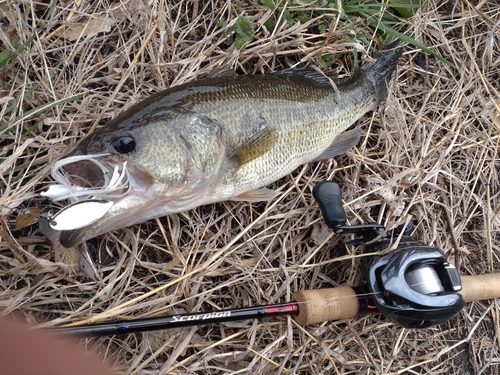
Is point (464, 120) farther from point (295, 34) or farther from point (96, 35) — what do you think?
point (96, 35)

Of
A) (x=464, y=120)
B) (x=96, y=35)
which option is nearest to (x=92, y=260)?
(x=96, y=35)

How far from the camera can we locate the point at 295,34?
2988 millimetres

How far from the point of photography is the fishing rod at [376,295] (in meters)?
2.27

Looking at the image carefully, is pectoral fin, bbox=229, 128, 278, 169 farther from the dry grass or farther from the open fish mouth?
the open fish mouth

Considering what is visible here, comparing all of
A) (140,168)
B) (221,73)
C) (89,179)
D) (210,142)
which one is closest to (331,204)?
(210,142)

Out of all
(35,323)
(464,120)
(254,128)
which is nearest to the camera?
(35,323)

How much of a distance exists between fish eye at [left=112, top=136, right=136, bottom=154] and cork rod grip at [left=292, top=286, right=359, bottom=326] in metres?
1.25

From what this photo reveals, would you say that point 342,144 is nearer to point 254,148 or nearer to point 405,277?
point 254,148

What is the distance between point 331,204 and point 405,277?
0.59m

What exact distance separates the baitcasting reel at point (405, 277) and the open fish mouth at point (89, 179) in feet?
3.98

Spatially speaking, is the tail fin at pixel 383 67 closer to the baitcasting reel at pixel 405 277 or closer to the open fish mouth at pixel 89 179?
the baitcasting reel at pixel 405 277

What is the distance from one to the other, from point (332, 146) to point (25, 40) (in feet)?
6.64

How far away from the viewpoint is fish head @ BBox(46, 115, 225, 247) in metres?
2.04

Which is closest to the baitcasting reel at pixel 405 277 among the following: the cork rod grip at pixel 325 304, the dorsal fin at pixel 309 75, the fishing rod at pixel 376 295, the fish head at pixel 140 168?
the fishing rod at pixel 376 295
